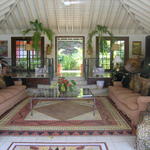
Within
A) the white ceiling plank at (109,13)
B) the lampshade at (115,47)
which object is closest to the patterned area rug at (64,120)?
the lampshade at (115,47)

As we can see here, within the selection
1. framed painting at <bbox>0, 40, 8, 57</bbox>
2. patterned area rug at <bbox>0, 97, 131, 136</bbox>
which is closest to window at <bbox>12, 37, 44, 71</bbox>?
framed painting at <bbox>0, 40, 8, 57</bbox>

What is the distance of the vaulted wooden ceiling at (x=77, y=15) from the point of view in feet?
25.7

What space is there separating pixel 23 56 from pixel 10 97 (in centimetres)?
551

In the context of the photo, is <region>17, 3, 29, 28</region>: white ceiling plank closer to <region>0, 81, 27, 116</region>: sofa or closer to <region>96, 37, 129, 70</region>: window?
<region>0, 81, 27, 116</region>: sofa

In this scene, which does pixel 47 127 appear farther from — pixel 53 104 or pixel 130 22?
pixel 130 22

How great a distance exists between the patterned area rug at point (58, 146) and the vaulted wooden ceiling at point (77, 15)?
17.8 ft

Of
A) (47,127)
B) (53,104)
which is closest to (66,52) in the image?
(53,104)

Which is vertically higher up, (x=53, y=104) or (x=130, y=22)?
(x=130, y=22)

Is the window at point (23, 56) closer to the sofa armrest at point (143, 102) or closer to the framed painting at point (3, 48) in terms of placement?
the framed painting at point (3, 48)

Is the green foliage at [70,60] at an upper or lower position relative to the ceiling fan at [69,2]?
lower

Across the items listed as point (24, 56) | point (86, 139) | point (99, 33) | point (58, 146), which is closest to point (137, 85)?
point (86, 139)

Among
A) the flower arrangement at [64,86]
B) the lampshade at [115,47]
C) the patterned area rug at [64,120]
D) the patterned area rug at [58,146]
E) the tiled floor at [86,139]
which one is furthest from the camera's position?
the lampshade at [115,47]

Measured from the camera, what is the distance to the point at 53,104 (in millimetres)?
6223

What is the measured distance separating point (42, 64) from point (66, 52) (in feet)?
16.5
